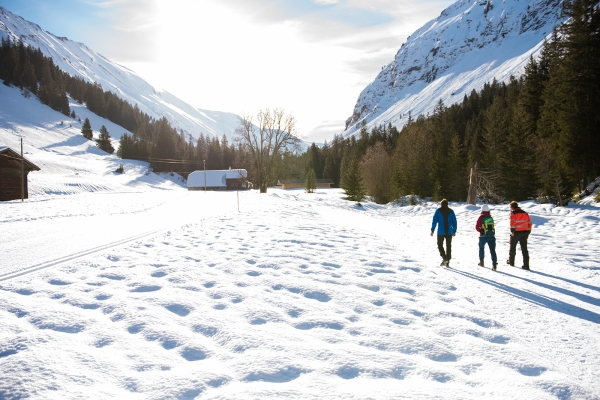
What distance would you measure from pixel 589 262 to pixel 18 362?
13596 mm

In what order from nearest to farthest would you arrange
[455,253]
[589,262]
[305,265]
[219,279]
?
[219,279] → [305,265] → [589,262] → [455,253]

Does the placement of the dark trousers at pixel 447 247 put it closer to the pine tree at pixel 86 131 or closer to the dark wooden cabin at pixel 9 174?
the dark wooden cabin at pixel 9 174

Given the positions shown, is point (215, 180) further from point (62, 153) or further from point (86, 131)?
point (86, 131)

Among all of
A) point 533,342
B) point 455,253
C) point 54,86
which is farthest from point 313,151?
point 533,342

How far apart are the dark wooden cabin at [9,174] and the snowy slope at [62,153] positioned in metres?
9.69

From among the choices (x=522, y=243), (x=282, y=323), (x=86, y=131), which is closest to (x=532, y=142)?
(x=522, y=243)

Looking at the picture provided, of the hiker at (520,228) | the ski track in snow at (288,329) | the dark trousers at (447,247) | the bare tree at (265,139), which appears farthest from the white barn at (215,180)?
the ski track in snow at (288,329)

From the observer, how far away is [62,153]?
80.9 meters

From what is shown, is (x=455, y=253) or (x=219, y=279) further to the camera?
(x=455, y=253)

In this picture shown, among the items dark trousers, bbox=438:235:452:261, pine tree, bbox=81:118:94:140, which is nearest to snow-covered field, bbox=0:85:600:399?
dark trousers, bbox=438:235:452:261

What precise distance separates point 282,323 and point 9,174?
39675mm

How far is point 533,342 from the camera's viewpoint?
4.44 m

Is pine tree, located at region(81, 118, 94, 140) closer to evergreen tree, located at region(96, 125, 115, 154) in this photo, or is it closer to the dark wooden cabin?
evergreen tree, located at region(96, 125, 115, 154)

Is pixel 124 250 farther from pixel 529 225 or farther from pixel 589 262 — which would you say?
pixel 589 262
